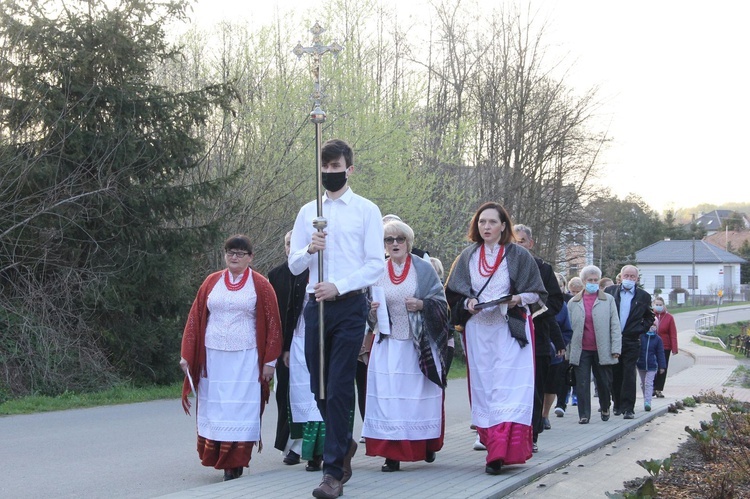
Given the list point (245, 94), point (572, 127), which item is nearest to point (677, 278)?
point (572, 127)

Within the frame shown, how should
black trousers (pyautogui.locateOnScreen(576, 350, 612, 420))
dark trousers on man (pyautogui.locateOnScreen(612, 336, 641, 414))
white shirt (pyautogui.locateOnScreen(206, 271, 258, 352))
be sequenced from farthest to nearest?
dark trousers on man (pyautogui.locateOnScreen(612, 336, 641, 414)) < black trousers (pyautogui.locateOnScreen(576, 350, 612, 420)) < white shirt (pyautogui.locateOnScreen(206, 271, 258, 352))

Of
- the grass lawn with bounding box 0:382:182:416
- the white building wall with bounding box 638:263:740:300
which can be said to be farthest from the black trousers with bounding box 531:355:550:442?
the white building wall with bounding box 638:263:740:300

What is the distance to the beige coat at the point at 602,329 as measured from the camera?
13523 millimetres

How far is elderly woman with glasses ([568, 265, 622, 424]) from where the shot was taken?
44.4 feet

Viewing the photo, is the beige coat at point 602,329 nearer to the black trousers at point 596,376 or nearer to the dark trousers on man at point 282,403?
the black trousers at point 596,376

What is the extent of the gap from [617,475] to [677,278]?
5225 inches

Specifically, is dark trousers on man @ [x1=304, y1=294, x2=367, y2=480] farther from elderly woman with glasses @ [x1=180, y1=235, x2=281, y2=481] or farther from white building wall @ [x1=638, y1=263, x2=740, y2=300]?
white building wall @ [x1=638, y1=263, x2=740, y2=300]

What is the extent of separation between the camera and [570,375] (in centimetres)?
1429

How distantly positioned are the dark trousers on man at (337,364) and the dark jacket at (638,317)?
320 inches

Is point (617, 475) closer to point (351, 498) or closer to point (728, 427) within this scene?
point (728, 427)

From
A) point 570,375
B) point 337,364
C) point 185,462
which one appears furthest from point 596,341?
point 337,364

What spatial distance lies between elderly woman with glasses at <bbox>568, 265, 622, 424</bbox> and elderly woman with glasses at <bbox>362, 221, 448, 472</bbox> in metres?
5.21

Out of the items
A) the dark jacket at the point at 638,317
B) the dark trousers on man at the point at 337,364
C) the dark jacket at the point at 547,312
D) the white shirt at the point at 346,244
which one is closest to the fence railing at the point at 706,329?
the dark jacket at the point at 638,317

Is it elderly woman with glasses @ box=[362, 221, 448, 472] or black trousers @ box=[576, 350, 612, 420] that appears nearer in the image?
elderly woman with glasses @ box=[362, 221, 448, 472]
